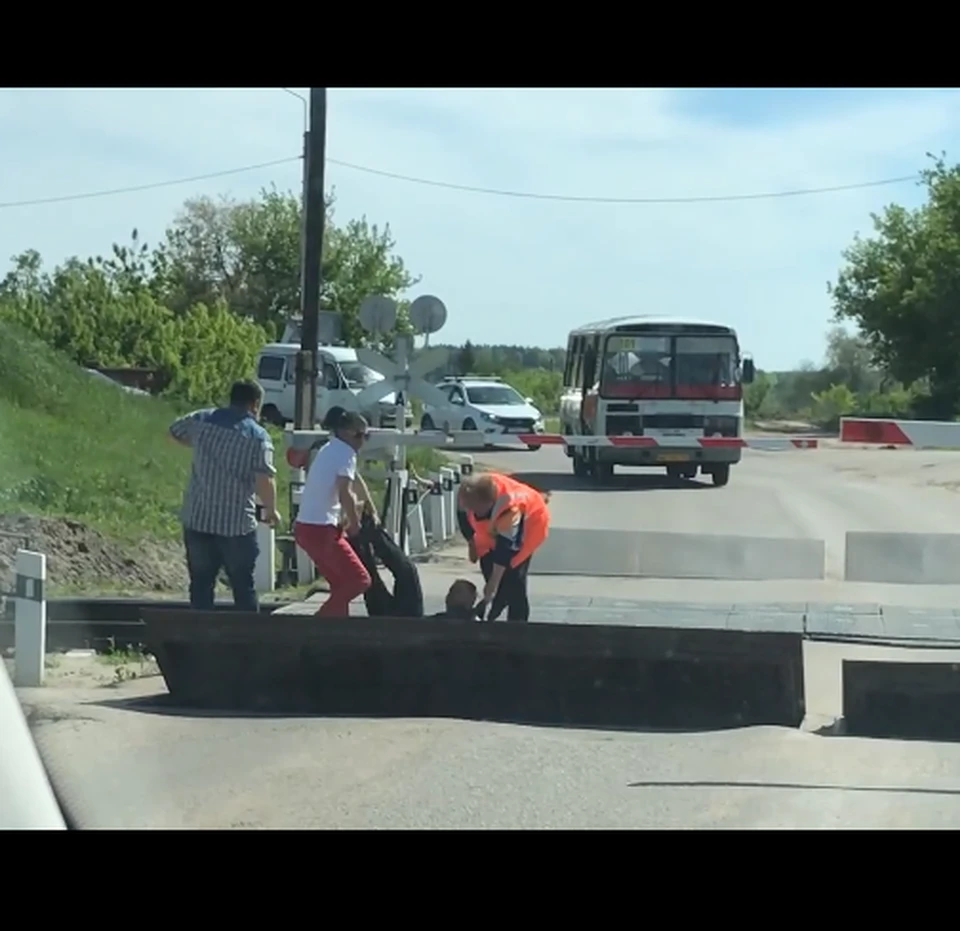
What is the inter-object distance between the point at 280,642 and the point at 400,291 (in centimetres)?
1819

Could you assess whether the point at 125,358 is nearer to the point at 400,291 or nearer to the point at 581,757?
the point at 400,291

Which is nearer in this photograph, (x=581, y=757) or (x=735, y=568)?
(x=581, y=757)

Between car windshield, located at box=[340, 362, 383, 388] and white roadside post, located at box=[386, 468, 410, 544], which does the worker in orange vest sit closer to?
white roadside post, located at box=[386, 468, 410, 544]

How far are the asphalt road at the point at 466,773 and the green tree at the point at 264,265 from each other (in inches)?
584

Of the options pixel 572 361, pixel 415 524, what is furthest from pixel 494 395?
pixel 415 524

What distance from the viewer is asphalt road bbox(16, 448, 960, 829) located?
709cm

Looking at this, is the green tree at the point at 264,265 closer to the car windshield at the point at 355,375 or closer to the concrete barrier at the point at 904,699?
the car windshield at the point at 355,375

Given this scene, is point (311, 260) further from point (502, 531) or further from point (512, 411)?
point (512, 411)

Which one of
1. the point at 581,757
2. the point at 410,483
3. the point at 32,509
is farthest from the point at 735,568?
the point at 581,757

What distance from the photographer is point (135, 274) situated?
40.4m

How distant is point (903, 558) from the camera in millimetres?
15852

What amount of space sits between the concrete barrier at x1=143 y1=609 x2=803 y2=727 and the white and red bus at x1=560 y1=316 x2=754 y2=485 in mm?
8648

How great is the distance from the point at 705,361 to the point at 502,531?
10.6m
